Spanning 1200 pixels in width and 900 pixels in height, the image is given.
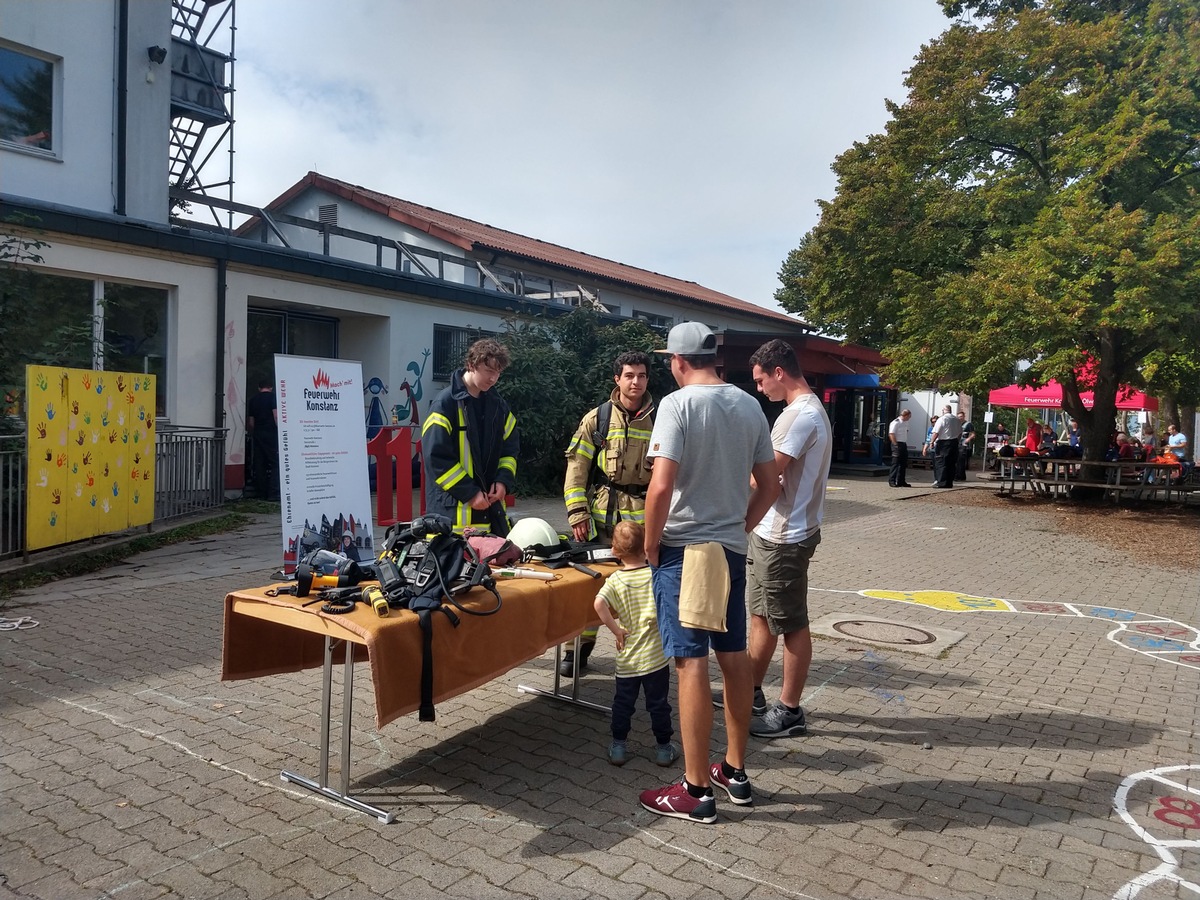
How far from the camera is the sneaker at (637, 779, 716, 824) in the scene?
145 inches

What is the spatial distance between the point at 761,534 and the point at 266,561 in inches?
248

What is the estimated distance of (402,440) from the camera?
9680 millimetres

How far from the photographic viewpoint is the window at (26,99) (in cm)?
1360

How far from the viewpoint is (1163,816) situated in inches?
154

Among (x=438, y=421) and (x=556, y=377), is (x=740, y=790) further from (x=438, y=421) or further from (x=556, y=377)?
(x=556, y=377)

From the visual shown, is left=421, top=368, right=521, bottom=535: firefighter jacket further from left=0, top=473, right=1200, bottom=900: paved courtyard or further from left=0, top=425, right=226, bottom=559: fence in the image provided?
left=0, top=425, right=226, bottom=559: fence

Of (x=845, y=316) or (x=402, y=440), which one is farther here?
(x=845, y=316)

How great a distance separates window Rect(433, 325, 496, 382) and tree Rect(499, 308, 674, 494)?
3.19 feet

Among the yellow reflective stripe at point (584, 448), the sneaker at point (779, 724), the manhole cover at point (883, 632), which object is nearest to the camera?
the sneaker at point (779, 724)

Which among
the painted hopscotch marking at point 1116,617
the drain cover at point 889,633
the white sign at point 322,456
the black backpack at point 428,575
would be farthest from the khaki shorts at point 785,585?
the painted hopscotch marking at point 1116,617

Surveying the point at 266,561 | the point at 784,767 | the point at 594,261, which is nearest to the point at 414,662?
the point at 784,767

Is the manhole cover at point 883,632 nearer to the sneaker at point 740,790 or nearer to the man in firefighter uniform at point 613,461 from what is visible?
the man in firefighter uniform at point 613,461

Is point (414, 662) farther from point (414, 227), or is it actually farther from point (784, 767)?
point (414, 227)

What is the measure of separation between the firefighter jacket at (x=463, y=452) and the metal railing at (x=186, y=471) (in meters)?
6.62
